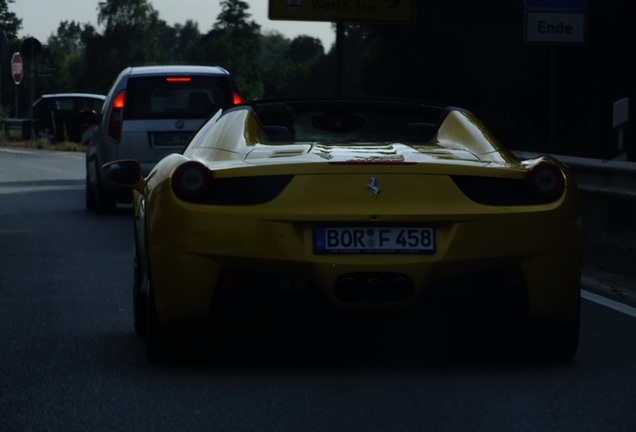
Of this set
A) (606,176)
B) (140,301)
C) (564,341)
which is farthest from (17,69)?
(564,341)

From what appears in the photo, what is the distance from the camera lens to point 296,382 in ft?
22.9

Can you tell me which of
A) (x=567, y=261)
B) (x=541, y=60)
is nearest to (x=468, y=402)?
(x=567, y=261)

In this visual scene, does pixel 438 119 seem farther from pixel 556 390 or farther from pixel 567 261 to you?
pixel 556 390

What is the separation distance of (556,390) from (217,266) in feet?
4.66

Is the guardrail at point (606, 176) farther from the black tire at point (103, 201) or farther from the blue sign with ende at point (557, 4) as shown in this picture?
the black tire at point (103, 201)

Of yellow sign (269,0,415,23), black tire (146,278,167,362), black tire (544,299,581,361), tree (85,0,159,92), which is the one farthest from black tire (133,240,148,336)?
tree (85,0,159,92)

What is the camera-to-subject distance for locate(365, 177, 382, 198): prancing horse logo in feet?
22.9

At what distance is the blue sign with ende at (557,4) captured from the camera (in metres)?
17.6

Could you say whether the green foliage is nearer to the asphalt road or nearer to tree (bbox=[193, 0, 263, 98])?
the asphalt road

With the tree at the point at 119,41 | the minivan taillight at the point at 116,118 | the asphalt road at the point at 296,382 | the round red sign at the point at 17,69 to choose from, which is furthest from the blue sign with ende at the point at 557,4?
the tree at the point at 119,41

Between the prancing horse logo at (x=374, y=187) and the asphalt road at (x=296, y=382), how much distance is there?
749 mm

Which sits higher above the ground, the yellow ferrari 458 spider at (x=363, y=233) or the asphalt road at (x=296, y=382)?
the yellow ferrari 458 spider at (x=363, y=233)

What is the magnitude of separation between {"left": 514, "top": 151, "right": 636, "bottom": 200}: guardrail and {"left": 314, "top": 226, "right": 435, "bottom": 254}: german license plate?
5.37 meters

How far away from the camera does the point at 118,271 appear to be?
1186cm
